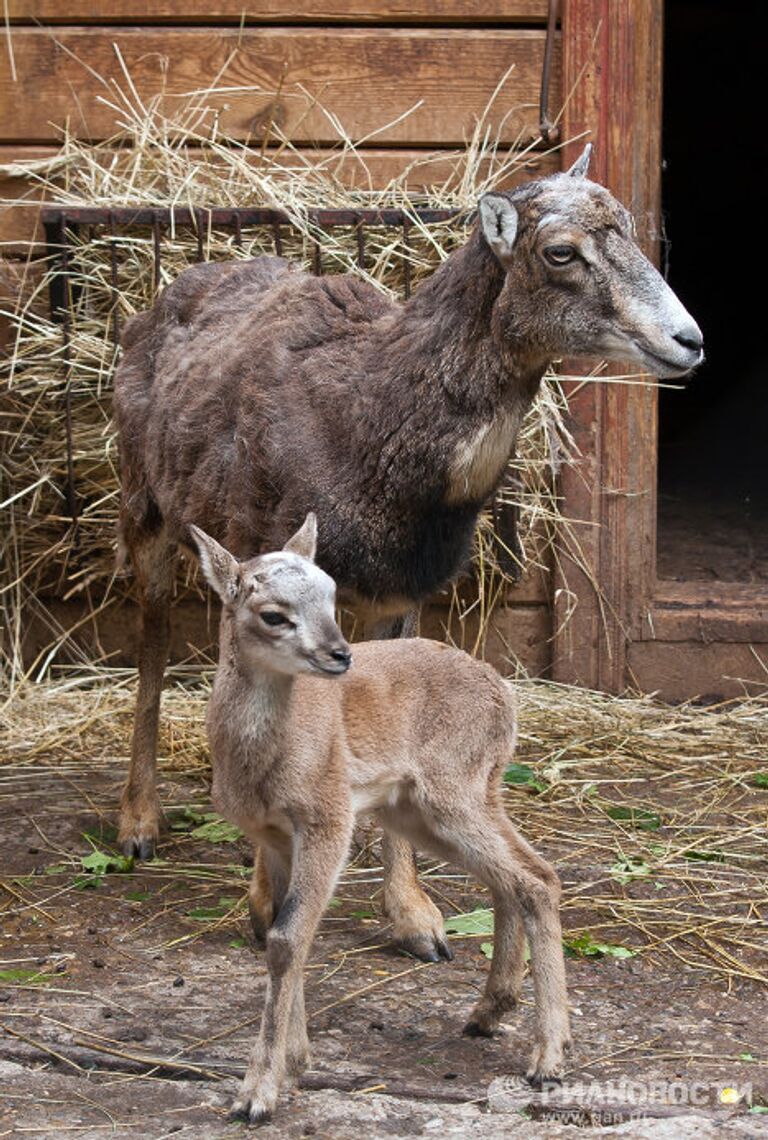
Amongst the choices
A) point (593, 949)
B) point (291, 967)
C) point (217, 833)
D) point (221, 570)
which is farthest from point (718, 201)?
point (291, 967)

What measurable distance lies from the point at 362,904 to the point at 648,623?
2.58 m

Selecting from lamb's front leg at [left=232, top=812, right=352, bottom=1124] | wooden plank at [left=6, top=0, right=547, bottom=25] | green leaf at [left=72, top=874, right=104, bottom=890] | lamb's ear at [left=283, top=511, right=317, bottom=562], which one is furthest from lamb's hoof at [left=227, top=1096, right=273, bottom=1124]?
wooden plank at [left=6, top=0, right=547, bottom=25]

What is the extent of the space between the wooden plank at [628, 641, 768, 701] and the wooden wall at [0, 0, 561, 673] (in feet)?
7.29

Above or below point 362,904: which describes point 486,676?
above

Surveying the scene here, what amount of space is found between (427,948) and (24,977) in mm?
1202

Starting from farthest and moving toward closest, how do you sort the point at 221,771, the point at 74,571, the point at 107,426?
1. the point at 74,571
2. the point at 107,426
3. the point at 221,771

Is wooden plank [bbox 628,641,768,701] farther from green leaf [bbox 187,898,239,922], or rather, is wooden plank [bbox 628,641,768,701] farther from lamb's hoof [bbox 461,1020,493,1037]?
lamb's hoof [bbox 461,1020,493,1037]

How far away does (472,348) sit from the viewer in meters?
5.50

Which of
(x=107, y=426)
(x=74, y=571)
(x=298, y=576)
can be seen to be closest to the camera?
(x=298, y=576)

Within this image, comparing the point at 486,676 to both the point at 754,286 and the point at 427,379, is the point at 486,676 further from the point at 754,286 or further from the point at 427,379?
the point at 754,286

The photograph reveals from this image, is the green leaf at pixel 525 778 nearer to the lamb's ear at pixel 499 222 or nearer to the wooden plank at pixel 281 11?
the lamb's ear at pixel 499 222

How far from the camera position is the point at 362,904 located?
593 centimetres

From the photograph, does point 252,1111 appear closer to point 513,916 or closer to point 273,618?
point 513,916

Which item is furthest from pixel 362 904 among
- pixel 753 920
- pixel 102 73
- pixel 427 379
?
pixel 102 73
